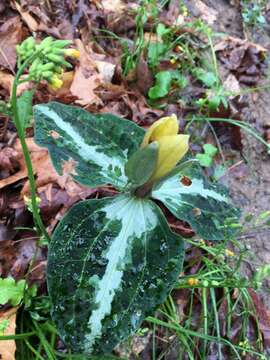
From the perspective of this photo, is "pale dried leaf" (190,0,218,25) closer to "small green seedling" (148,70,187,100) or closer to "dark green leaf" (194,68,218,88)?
"dark green leaf" (194,68,218,88)

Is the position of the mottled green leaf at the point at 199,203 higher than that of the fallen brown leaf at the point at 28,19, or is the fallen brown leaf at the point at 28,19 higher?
the fallen brown leaf at the point at 28,19

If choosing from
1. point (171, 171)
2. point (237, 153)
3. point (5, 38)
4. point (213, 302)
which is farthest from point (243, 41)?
point (171, 171)

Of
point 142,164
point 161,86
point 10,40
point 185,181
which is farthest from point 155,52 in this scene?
point 142,164

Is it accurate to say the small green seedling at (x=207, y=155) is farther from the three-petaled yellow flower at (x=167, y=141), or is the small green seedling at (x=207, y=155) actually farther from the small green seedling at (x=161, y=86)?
the three-petaled yellow flower at (x=167, y=141)

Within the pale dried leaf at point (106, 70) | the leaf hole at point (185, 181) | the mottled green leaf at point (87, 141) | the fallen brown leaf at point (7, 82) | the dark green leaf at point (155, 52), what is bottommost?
the dark green leaf at point (155, 52)

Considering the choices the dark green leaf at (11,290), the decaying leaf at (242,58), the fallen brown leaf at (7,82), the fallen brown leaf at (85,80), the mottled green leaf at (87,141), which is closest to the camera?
the mottled green leaf at (87,141)

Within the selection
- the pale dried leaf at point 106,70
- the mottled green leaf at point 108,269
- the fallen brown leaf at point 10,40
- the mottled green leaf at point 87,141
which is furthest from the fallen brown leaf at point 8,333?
the pale dried leaf at point 106,70

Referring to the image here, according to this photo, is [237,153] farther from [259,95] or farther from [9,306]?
[9,306]
